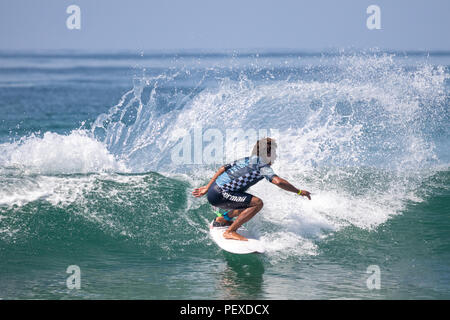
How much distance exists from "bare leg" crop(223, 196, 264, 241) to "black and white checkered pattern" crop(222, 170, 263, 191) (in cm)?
26

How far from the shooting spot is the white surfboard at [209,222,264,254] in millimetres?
8734

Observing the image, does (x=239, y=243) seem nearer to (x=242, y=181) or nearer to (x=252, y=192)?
(x=242, y=181)

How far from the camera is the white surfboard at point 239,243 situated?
8.73 meters

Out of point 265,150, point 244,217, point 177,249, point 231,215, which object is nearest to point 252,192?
point 231,215

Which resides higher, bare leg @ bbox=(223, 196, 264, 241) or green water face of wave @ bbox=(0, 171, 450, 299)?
bare leg @ bbox=(223, 196, 264, 241)

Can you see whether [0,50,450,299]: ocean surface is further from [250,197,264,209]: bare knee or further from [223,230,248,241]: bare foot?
[250,197,264,209]: bare knee

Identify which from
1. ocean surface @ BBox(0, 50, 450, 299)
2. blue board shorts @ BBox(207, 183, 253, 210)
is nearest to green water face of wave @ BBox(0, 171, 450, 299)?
ocean surface @ BBox(0, 50, 450, 299)

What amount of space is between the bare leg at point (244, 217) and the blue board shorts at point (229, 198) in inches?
3.0

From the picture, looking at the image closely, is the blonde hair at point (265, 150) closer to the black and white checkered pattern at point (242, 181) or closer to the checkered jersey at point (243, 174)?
the checkered jersey at point (243, 174)

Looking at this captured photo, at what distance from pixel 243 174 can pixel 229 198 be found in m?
0.42

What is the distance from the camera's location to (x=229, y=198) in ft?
29.3

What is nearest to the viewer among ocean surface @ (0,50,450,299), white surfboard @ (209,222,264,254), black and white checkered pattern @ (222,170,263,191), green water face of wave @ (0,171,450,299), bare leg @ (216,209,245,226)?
green water face of wave @ (0,171,450,299)
